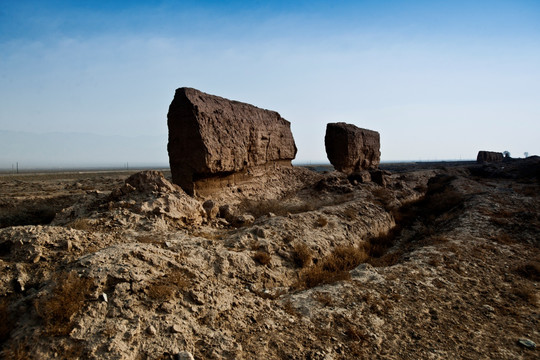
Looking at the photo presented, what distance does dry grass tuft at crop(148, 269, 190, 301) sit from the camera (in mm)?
3875

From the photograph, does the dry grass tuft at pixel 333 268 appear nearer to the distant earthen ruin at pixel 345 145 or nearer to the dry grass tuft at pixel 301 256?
the dry grass tuft at pixel 301 256

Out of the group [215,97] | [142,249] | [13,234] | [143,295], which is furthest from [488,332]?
[215,97]

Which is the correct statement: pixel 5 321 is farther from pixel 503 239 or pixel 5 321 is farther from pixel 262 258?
pixel 503 239

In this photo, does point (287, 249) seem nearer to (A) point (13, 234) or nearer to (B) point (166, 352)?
(B) point (166, 352)

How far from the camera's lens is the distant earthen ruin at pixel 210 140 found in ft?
31.2

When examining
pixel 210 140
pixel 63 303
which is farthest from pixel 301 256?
pixel 210 140

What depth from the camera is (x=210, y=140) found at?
968cm

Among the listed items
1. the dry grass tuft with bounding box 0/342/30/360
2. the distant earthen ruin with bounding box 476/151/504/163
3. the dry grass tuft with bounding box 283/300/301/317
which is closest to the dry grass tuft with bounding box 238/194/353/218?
the dry grass tuft with bounding box 283/300/301/317

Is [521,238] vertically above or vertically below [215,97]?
below

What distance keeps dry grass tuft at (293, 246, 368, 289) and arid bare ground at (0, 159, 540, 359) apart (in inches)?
1.3

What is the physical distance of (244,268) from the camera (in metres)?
5.32

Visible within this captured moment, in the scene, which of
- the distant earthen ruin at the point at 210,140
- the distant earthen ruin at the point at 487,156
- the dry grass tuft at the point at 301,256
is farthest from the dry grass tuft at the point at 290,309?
the distant earthen ruin at the point at 487,156

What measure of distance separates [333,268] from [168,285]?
3.70 m

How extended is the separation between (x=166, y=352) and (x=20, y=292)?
211cm
